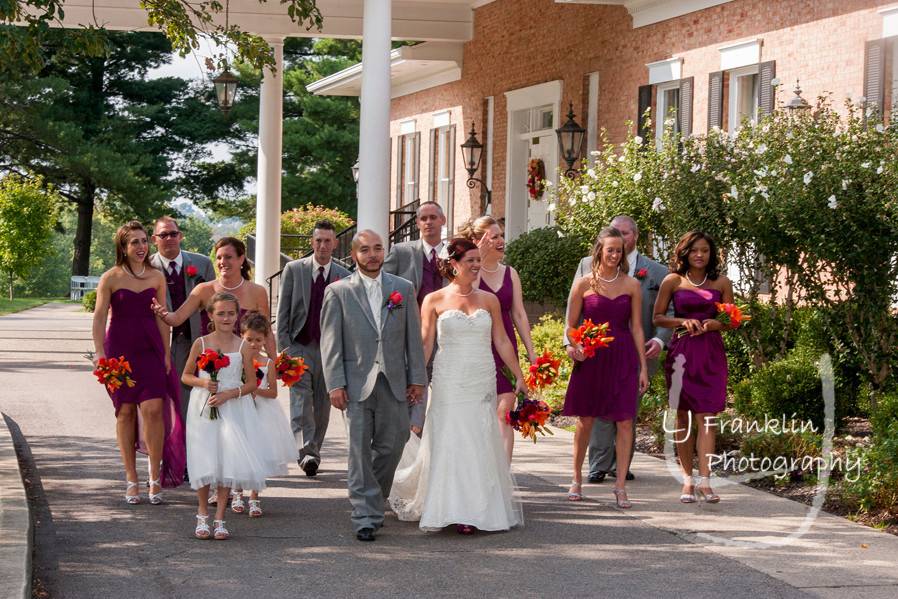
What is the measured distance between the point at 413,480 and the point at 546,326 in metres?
7.93

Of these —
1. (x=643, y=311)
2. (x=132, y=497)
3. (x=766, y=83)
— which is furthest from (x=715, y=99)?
(x=132, y=497)

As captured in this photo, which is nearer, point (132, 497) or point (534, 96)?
point (132, 497)

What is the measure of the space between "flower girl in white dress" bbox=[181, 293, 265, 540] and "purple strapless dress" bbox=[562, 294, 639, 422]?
2.43m

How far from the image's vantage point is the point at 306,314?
36.7ft

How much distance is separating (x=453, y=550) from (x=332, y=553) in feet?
2.39

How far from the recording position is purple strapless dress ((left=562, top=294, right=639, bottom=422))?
10016 mm

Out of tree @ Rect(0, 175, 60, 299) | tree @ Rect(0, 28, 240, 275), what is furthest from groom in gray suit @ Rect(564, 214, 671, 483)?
tree @ Rect(0, 28, 240, 275)

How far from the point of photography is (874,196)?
11688 mm

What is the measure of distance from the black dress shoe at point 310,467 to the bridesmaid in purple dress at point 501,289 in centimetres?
200

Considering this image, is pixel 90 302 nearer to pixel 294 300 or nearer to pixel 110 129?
pixel 110 129

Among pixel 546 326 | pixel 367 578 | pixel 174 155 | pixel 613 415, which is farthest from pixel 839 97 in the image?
pixel 174 155

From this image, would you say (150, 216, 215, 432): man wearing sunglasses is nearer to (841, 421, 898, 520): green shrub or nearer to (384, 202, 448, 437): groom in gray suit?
(384, 202, 448, 437): groom in gray suit

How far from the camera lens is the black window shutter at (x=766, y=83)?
17.4m

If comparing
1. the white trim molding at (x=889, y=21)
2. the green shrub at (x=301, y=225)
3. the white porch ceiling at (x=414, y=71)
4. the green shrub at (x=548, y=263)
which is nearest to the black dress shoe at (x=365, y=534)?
the white trim molding at (x=889, y=21)
